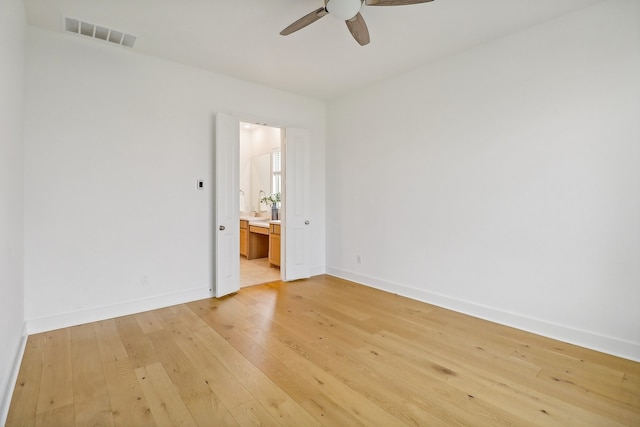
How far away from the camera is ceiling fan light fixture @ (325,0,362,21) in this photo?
2.28 meters

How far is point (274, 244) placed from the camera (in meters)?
5.73

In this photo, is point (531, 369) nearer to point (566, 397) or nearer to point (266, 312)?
point (566, 397)

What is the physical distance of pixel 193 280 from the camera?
3895mm

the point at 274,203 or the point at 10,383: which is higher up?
the point at 274,203

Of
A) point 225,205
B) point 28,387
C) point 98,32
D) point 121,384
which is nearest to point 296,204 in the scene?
point 225,205

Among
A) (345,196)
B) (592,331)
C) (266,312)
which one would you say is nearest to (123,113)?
(266,312)

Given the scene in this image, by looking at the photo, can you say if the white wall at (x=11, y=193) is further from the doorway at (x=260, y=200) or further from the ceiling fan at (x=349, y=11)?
the doorway at (x=260, y=200)

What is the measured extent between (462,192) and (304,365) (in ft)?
8.18

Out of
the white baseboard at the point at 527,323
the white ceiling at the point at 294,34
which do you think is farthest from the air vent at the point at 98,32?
the white baseboard at the point at 527,323

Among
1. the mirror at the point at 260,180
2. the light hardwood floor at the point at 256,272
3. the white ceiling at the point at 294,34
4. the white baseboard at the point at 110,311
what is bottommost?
the light hardwood floor at the point at 256,272

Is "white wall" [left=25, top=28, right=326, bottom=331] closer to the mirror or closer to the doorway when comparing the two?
the doorway

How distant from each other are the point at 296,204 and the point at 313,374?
9.49 feet

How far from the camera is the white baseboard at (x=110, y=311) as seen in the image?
2.96 metres

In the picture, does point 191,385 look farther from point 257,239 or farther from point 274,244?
point 257,239
